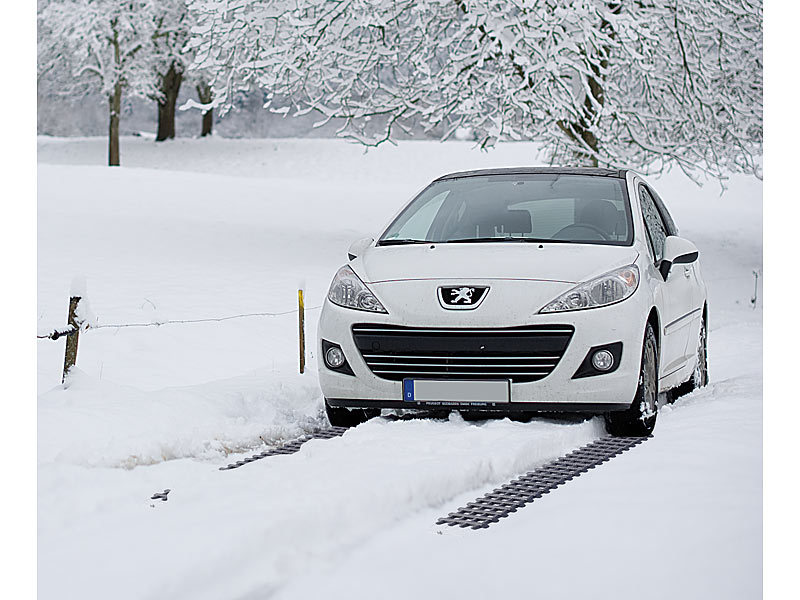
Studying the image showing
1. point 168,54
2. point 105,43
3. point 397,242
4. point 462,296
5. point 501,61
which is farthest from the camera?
point 168,54

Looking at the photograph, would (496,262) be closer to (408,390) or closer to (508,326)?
(508,326)

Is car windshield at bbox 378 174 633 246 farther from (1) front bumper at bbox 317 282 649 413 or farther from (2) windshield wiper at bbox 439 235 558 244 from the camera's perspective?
(1) front bumper at bbox 317 282 649 413

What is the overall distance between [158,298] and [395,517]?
368 inches

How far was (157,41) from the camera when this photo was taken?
142 feet

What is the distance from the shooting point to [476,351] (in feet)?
18.8

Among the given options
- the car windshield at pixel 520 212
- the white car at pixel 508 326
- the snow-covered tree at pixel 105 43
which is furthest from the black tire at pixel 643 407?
the snow-covered tree at pixel 105 43

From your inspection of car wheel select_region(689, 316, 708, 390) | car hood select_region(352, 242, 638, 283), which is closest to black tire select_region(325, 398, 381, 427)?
car hood select_region(352, 242, 638, 283)

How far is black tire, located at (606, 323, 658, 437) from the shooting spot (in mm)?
5938

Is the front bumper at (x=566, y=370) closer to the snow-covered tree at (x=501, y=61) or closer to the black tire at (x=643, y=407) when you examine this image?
the black tire at (x=643, y=407)

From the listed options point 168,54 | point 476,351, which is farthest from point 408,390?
Result: point 168,54

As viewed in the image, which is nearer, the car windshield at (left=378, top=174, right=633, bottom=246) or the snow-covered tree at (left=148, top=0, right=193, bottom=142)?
the car windshield at (left=378, top=174, right=633, bottom=246)

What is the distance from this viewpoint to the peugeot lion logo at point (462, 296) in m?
5.79

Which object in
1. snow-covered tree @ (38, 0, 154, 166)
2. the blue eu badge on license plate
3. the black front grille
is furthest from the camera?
snow-covered tree @ (38, 0, 154, 166)

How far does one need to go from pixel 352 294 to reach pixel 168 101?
144ft
